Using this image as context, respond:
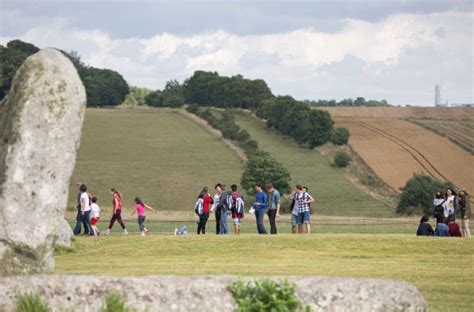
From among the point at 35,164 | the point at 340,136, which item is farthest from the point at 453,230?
the point at 340,136

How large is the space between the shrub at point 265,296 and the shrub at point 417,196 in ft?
224

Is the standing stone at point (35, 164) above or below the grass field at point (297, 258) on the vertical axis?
above

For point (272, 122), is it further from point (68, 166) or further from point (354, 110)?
point (68, 166)

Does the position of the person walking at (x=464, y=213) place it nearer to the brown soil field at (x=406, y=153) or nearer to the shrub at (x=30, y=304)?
the shrub at (x=30, y=304)

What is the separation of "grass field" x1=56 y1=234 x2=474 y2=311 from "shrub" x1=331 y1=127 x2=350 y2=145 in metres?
77.8

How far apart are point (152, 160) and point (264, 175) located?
63.9 ft

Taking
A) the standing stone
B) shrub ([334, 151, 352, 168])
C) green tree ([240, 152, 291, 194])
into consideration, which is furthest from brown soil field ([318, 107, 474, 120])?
the standing stone

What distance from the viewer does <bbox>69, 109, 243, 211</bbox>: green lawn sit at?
9638 cm

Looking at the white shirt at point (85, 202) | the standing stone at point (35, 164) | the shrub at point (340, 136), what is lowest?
the white shirt at point (85, 202)

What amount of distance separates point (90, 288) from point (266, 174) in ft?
253

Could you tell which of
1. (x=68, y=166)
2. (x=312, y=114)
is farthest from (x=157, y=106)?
(x=68, y=166)

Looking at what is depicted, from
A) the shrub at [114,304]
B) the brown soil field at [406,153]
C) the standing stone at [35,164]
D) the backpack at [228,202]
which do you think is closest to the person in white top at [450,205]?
the backpack at [228,202]

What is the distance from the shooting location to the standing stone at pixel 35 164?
20000mm

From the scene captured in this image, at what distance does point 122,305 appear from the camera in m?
17.5
